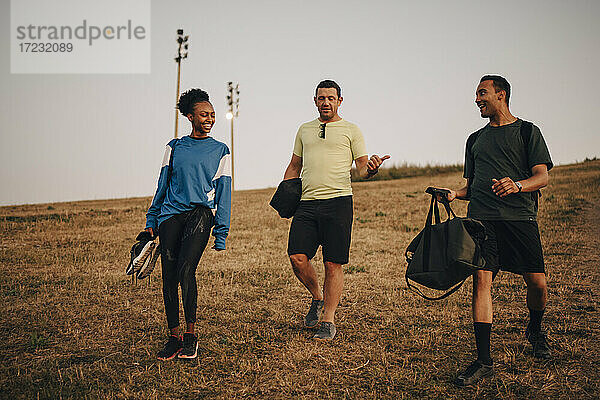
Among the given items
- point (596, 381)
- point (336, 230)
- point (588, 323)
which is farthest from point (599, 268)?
point (336, 230)

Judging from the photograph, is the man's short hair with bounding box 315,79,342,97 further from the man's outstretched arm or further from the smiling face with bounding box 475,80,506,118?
the smiling face with bounding box 475,80,506,118

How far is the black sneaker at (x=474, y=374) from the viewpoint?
165 inches

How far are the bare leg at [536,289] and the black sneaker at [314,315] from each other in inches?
89.5

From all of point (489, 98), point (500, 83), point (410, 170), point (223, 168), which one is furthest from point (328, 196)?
point (410, 170)

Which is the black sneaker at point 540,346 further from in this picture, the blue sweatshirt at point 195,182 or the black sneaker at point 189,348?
the black sneaker at point 189,348

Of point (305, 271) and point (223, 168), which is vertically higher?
point (223, 168)

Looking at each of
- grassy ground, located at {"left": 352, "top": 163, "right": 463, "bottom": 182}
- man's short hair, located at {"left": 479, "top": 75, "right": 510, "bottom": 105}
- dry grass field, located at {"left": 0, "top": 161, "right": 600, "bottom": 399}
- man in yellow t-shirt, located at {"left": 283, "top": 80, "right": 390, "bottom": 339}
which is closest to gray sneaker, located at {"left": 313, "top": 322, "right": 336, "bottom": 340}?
man in yellow t-shirt, located at {"left": 283, "top": 80, "right": 390, "bottom": 339}

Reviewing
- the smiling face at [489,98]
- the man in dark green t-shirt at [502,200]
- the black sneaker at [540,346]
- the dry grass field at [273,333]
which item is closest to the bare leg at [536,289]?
the man in dark green t-shirt at [502,200]

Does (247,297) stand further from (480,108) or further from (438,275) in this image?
(480,108)

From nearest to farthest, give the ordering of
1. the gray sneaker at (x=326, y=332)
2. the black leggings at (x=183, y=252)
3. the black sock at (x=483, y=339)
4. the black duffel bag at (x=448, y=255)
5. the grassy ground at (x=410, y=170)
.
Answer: the black duffel bag at (x=448, y=255), the black sock at (x=483, y=339), the black leggings at (x=183, y=252), the gray sneaker at (x=326, y=332), the grassy ground at (x=410, y=170)

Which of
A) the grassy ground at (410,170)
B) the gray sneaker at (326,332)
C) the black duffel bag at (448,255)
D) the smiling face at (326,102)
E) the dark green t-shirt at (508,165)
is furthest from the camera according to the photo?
the grassy ground at (410,170)

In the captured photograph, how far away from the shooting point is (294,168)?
236 inches

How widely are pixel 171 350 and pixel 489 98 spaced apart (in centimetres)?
384

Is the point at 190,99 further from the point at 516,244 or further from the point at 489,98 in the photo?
the point at 516,244
